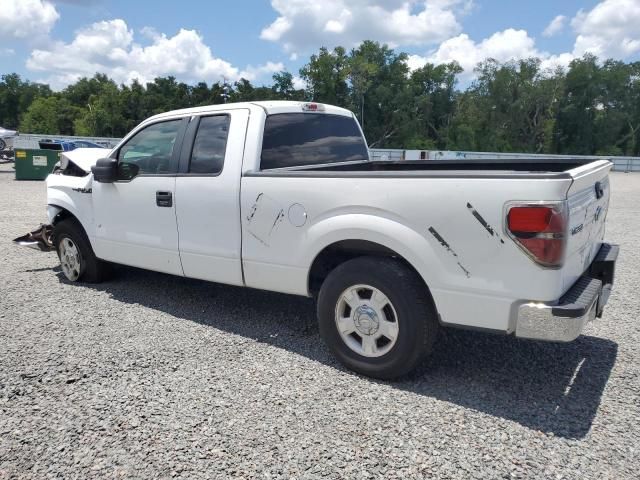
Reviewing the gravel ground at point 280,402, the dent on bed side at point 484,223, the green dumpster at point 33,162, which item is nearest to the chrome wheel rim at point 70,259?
the gravel ground at point 280,402

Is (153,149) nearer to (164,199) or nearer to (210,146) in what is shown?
(164,199)

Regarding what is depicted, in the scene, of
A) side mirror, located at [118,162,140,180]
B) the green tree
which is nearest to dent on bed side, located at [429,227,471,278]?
side mirror, located at [118,162,140,180]

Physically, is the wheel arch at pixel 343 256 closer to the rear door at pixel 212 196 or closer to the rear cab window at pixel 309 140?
the rear door at pixel 212 196

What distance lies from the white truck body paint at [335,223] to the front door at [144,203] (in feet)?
0.05

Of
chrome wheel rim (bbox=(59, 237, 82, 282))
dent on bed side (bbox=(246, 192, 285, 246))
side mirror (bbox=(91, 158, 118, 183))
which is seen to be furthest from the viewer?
chrome wheel rim (bbox=(59, 237, 82, 282))

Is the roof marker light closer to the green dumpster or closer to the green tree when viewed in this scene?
the green dumpster

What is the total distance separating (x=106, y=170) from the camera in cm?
489

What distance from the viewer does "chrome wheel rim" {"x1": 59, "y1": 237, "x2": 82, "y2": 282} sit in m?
5.72

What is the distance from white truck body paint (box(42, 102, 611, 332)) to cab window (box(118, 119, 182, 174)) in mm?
101

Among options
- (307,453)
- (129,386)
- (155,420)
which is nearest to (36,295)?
(129,386)

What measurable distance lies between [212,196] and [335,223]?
1.24m

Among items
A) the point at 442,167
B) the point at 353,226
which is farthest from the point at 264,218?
the point at 442,167

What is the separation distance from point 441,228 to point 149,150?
10.1 feet

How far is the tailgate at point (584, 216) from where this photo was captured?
301 cm
